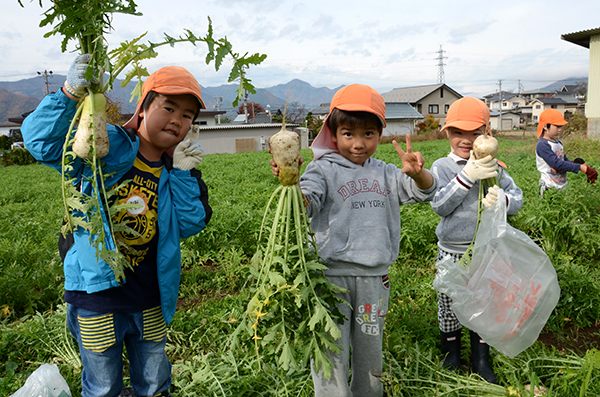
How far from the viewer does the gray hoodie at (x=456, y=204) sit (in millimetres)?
2477

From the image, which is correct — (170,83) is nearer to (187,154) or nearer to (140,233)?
(187,154)

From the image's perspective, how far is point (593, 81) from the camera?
18.9m

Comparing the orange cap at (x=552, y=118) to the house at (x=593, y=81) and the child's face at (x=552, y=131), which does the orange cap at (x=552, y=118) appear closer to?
the child's face at (x=552, y=131)

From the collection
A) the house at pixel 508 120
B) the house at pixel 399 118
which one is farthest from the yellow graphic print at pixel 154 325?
the house at pixel 508 120

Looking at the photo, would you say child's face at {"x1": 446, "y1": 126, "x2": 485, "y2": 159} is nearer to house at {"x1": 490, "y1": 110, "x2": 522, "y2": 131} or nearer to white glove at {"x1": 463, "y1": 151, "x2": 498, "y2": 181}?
white glove at {"x1": 463, "y1": 151, "x2": 498, "y2": 181}

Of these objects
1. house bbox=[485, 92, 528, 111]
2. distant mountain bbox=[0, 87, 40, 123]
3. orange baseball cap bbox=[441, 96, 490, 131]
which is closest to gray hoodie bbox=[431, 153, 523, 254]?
orange baseball cap bbox=[441, 96, 490, 131]

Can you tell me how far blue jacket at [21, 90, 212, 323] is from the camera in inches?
66.6

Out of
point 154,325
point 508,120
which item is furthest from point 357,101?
point 508,120

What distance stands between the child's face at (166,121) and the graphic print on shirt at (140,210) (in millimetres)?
142

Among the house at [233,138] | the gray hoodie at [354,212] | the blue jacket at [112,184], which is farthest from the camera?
the house at [233,138]

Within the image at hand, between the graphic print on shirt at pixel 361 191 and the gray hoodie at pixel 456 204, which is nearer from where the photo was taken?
the graphic print on shirt at pixel 361 191

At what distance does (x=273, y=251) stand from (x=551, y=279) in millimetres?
1631

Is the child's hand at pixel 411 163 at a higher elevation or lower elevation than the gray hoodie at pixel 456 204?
higher

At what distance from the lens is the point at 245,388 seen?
233cm
